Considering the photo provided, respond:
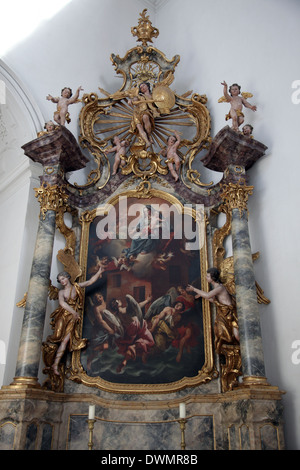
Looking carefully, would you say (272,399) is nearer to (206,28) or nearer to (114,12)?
(206,28)

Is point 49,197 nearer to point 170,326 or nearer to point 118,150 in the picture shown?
point 118,150

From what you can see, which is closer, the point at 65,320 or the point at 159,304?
the point at 65,320

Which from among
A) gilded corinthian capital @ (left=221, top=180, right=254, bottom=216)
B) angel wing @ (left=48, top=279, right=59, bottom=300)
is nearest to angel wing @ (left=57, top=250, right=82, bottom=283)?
angel wing @ (left=48, top=279, right=59, bottom=300)

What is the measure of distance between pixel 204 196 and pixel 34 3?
234 inches

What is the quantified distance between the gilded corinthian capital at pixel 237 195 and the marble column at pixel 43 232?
9.26 feet

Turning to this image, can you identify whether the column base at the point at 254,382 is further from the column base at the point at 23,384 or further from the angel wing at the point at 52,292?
the angel wing at the point at 52,292

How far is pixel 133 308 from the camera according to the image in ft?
24.5

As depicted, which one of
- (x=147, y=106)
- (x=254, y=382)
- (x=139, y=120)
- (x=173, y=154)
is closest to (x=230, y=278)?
(x=254, y=382)

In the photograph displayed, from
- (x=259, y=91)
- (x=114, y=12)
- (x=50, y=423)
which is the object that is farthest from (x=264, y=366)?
(x=114, y=12)

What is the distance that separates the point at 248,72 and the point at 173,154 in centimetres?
244

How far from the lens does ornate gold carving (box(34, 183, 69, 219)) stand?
299 inches

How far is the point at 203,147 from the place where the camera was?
8.88 metres

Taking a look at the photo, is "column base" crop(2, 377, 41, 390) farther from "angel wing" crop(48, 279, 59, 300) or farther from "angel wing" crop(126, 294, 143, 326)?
"angel wing" crop(126, 294, 143, 326)

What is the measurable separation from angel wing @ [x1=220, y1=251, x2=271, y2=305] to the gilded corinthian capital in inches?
34.8
